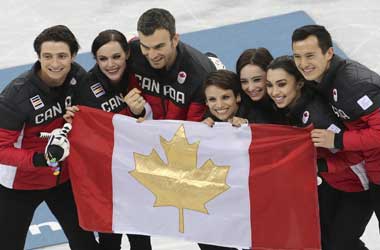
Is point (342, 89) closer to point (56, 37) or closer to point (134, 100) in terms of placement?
point (134, 100)

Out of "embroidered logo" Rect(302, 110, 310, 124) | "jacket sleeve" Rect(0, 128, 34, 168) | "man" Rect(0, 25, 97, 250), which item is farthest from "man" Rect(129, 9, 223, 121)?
"jacket sleeve" Rect(0, 128, 34, 168)

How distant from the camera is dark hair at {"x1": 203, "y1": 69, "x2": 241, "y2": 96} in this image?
14.5 feet

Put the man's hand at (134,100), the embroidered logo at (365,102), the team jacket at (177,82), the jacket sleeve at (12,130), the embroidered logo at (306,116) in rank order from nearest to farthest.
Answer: the embroidered logo at (365,102) < the embroidered logo at (306,116) < the jacket sleeve at (12,130) < the man's hand at (134,100) < the team jacket at (177,82)

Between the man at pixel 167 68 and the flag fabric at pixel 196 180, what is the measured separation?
0.20 m

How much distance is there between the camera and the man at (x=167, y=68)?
446 centimetres

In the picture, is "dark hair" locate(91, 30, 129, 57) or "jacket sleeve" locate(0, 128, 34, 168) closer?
"jacket sleeve" locate(0, 128, 34, 168)

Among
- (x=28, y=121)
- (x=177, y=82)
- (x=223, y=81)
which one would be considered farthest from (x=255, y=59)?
(x=28, y=121)

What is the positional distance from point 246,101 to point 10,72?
168 inches

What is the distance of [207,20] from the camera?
28.9ft

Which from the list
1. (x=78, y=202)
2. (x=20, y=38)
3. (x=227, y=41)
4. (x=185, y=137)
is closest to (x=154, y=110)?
(x=185, y=137)

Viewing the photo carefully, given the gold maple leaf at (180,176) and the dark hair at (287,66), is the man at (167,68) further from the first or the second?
the dark hair at (287,66)

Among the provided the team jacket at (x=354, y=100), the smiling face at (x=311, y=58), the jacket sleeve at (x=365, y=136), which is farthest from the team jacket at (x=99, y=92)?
the jacket sleeve at (x=365, y=136)

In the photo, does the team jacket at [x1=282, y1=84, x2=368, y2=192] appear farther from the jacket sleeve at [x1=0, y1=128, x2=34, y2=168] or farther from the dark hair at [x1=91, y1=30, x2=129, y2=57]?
the jacket sleeve at [x1=0, y1=128, x2=34, y2=168]

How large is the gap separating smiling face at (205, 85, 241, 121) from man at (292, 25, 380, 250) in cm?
48
